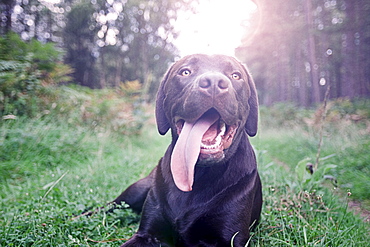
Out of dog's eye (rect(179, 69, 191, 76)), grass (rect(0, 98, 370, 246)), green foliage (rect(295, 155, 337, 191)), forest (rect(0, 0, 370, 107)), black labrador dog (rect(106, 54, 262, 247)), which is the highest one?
forest (rect(0, 0, 370, 107))

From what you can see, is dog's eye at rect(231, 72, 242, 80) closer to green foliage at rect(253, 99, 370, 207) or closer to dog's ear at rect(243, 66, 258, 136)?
dog's ear at rect(243, 66, 258, 136)

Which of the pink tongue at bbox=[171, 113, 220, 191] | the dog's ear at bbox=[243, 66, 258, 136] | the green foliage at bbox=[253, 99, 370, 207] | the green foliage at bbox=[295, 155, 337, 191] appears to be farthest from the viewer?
the green foliage at bbox=[253, 99, 370, 207]

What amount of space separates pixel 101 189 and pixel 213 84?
6.89ft

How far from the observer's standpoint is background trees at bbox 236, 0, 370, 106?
548 inches

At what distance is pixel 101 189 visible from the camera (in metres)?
2.96

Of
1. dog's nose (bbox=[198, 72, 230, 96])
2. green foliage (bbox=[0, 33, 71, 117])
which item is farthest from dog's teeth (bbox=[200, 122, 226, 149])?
green foliage (bbox=[0, 33, 71, 117])

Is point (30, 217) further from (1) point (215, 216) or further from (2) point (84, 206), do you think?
(1) point (215, 216)

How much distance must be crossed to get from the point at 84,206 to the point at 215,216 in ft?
4.35

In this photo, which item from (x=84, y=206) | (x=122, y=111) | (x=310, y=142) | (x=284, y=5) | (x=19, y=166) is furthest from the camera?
(x=284, y=5)

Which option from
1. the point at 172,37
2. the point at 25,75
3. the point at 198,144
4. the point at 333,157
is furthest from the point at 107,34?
the point at 198,144

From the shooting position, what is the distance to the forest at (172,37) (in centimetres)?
1451

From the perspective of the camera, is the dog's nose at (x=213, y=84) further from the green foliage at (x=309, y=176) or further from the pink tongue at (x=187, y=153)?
the green foliage at (x=309, y=176)

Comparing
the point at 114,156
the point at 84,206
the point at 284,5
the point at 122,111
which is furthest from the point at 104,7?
the point at 84,206

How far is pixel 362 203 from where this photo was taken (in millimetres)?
2865
